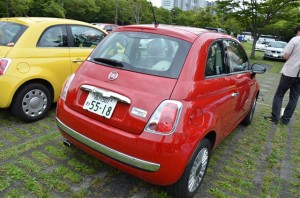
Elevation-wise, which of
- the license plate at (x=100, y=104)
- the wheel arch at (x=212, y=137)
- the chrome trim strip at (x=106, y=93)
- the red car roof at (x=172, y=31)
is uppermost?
the red car roof at (x=172, y=31)

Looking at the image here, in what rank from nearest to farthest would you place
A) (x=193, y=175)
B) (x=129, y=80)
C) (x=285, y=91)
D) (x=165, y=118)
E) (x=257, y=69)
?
(x=165, y=118), (x=129, y=80), (x=193, y=175), (x=257, y=69), (x=285, y=91)

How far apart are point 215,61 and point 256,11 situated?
19.2 metres

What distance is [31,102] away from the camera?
4.39 m

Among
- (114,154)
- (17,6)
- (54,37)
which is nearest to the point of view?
(114,154)

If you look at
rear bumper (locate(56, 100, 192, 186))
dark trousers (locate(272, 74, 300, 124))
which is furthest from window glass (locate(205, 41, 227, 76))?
dark trousers (locate(272, 74, 300, 124))

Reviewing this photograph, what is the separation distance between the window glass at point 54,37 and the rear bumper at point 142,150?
91.5 inches

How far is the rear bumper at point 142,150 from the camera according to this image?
2.42 metres

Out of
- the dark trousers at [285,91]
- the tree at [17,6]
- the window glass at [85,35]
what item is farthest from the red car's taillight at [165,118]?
the tree at [17,6]

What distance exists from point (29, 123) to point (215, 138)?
9.26 feet

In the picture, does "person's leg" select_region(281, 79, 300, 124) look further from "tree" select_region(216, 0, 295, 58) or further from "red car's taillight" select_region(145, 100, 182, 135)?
"tree" select_region(216, 0, 295, 58)

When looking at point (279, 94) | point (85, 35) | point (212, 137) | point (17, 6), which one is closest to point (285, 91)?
point (279, 94)

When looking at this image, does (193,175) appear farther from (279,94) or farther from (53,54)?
(279,94)

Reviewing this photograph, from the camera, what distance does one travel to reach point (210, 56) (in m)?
Answer: 3.06

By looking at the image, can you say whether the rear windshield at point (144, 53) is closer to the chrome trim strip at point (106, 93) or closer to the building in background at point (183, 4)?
the chrome trim strip at point (106, 93)
